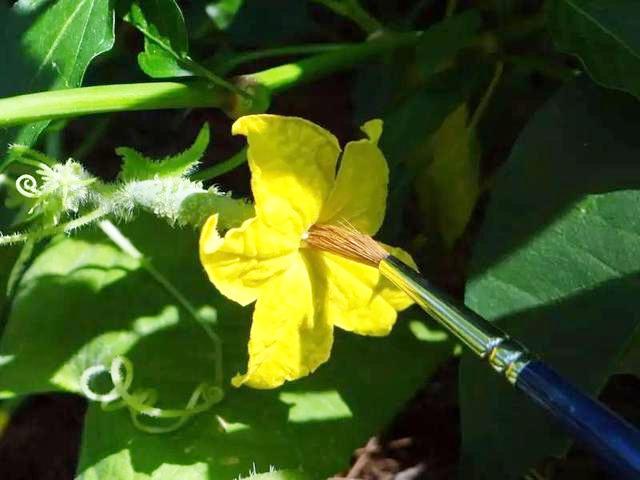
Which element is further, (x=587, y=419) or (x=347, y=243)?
(x=347, y=243)

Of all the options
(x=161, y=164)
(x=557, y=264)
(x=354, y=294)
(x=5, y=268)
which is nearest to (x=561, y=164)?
(x=557, y=264)

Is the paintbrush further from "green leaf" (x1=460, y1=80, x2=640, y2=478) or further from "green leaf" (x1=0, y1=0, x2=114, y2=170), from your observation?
"green leaf" (x1=0, y1=0, x2=114, y2=170)

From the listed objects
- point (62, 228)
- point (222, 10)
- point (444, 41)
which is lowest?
point (62, 228)

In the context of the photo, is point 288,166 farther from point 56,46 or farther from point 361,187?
point 56,46

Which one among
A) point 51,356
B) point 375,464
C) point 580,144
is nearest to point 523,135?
point 580,144

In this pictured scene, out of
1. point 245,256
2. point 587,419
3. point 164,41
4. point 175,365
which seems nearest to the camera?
point 587,419

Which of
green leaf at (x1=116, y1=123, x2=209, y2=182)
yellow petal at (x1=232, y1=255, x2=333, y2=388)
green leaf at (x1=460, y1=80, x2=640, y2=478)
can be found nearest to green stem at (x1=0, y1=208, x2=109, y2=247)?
green leaf at (x1=116, y1=123, x2=209, y2=182)

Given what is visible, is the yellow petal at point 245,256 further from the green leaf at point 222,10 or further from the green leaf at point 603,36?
the green leaf at point 222,10
